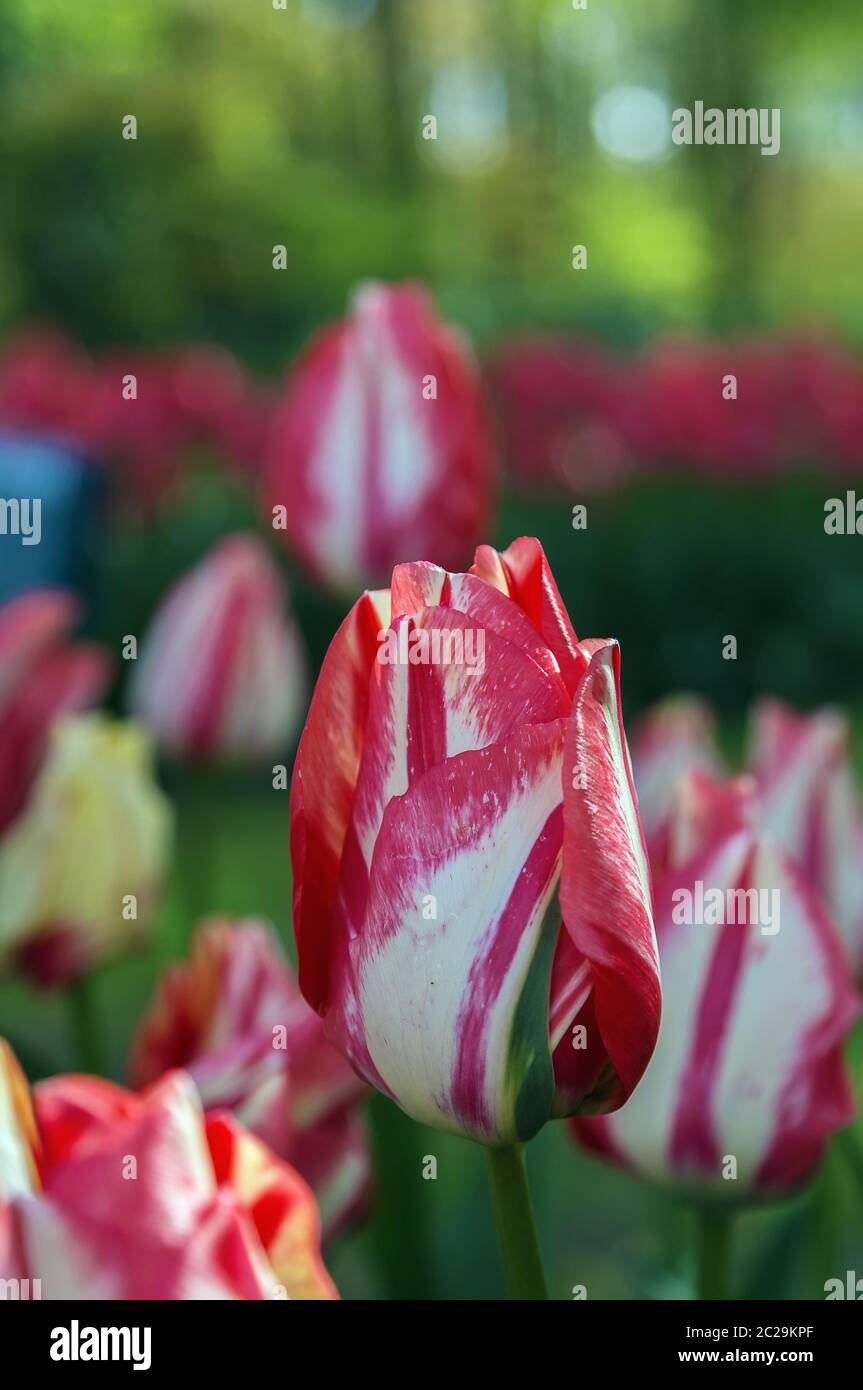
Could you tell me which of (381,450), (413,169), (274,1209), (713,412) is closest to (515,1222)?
(274,1209)

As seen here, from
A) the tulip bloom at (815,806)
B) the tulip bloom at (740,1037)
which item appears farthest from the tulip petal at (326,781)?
the tulip bloom at (815,806)

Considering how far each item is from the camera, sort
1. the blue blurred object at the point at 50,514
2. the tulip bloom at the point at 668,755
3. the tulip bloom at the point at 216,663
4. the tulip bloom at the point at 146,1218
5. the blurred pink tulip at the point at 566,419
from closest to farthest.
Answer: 1. the tulip bloom at the point at 146,1218
2. the tulip bloom at the point at 668,755
3. the tulip bloom at the point at 216,663
4. the blue blurred object at the point at 50,514
5. the blurred pink tulip at the point at 566,419

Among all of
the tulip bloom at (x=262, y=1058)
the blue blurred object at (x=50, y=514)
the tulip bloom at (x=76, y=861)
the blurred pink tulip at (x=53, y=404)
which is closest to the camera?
the tulip bloom at (x=262, y=1058)

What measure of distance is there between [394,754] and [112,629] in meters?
3.00

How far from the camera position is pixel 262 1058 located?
1.54 feet

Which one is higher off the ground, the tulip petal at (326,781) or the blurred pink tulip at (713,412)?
the blurred pink tulip at (713,412)

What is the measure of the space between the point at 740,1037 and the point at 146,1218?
23cm

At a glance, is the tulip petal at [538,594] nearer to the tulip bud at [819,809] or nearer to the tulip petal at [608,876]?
the tulip petal at [608,876]

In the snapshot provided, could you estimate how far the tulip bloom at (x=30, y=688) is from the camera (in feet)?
Answer: 2.17

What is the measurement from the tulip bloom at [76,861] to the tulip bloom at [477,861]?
32 centimetres

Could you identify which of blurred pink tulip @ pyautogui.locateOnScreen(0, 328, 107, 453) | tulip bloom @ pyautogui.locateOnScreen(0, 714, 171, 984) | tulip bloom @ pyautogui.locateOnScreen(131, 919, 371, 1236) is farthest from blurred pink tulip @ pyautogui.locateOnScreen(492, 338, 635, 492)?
tulip bloom @ pyautogui.locateOnScreen(131, 919, 371, 1236)

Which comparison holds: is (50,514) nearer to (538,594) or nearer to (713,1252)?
(713,1252)

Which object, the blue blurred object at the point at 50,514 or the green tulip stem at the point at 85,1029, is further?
the blue blurred object at the point at 50,514

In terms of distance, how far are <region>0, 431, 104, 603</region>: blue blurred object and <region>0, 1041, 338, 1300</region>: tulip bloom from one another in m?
2.73
